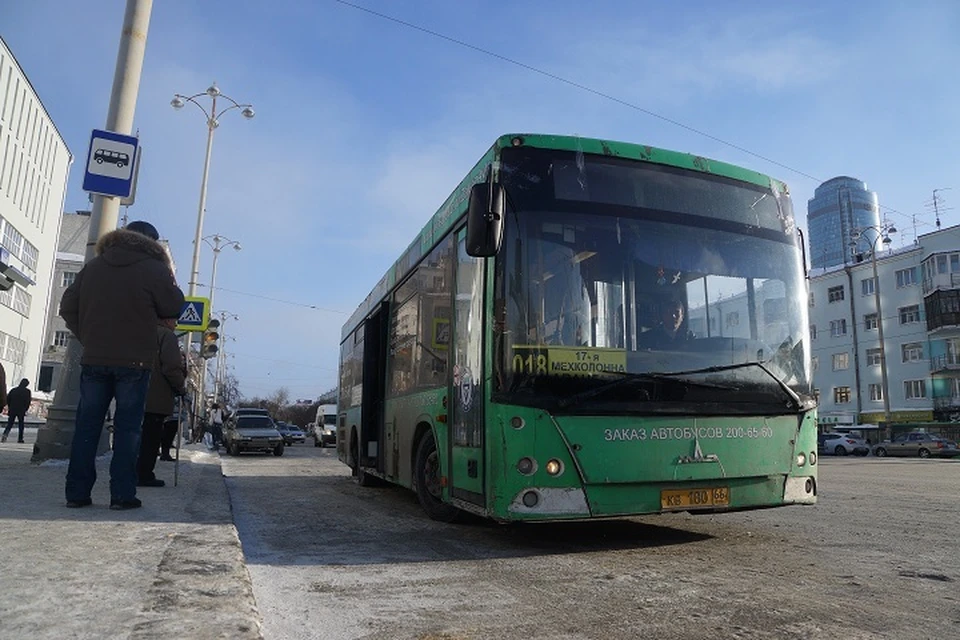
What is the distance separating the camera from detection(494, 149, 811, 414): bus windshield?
530cm

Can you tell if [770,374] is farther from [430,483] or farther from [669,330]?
[430,483]

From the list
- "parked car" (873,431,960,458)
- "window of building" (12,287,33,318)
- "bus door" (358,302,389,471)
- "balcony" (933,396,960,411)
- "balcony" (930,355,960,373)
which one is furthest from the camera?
"balcony" (930,355,960,373)

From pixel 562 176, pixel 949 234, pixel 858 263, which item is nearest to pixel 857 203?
pixel 858 263

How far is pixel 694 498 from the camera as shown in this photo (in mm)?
5438

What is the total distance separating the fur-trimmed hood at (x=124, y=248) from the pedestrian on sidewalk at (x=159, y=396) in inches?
85.0

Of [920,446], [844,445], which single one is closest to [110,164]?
[920,446]

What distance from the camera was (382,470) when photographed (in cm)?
934

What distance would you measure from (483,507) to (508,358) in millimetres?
1113

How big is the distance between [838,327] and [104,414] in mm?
60879

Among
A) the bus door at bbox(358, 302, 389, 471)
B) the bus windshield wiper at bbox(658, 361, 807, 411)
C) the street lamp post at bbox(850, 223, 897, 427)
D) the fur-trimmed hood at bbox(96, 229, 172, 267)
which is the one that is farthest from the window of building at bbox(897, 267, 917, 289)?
the fur-trimmed hood at bbox(96, 229, 172, 267)

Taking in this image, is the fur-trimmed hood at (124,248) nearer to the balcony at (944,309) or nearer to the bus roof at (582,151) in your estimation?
the bus roof at (582,151)

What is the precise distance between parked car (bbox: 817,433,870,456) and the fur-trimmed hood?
1736 inches

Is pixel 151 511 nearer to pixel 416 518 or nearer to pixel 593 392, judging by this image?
pixel 416 518

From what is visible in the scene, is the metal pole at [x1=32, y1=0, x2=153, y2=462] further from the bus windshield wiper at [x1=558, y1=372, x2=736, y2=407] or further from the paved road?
the bus windshield wiper at [x1=558, y1=372, x2=736, y2=407]
